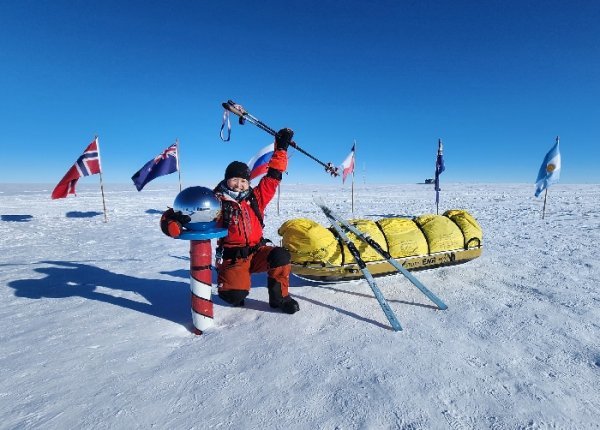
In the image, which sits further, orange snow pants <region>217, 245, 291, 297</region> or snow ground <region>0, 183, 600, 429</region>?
orange snow pants <region>217, 245, 291, 297</region>

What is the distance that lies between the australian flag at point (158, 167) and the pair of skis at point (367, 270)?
1148cm

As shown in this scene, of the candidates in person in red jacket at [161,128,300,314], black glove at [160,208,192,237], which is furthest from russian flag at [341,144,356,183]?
black glove at [160,208,192,237]

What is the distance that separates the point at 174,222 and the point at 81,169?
12.7m

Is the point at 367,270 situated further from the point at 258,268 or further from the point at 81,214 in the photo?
the point at 81,214

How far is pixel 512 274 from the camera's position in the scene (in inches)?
198

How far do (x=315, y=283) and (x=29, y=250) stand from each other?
24.4ft

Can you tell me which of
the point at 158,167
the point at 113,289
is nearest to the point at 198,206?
the point at 113,289

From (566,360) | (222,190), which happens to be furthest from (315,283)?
→ (566,360)

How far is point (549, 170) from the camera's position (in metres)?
12.6

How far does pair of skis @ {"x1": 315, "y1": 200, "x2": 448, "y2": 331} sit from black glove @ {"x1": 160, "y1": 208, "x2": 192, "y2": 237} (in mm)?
2118

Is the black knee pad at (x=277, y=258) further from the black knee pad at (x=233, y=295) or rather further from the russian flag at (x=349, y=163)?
the russian flag at (x=349, y=163)

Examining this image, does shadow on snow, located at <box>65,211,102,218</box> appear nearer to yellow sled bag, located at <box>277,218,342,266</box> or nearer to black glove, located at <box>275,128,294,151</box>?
yellow sled bag, located at <box>277,218,342,266</box>

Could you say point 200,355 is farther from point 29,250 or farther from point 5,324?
point 29,250

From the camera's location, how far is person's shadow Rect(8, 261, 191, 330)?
394 centimetres
